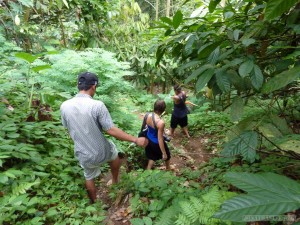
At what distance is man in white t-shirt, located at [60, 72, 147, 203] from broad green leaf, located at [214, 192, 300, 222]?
7.31 feet

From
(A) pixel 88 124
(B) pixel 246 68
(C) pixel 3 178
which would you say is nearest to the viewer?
(B) pixel 246 68

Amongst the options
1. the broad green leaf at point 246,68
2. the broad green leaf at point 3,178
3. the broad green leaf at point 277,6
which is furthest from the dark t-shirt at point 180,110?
the broad green leaf at point 277,6

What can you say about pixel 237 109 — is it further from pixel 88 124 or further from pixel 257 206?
pixel 88 124

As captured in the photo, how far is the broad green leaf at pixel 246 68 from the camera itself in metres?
1.31

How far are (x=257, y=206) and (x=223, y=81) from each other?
94 cm

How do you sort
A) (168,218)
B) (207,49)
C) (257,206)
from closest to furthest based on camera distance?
(257,206) → (207,49) → (168,218)

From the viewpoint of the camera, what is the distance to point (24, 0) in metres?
2.86

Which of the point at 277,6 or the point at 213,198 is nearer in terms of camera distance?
the point at 277,6

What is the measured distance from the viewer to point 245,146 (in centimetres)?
149

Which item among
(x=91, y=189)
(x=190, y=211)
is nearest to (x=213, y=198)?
(x=190, y=211)

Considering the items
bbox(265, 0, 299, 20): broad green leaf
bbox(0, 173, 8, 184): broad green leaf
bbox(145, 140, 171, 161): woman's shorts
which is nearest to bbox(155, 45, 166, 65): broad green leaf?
bbox(265, 0, 299, 20): broad green leaf

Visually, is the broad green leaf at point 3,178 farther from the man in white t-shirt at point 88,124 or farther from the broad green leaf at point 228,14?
the broad green leaf at point 228,14

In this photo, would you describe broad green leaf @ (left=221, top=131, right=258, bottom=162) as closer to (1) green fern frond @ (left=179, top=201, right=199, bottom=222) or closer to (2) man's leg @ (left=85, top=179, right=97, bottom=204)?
(1) green fern frond @ (left=179, top=201, right=199, bottom=222)

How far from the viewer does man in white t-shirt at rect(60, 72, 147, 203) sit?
2742 millimetres
